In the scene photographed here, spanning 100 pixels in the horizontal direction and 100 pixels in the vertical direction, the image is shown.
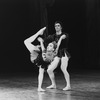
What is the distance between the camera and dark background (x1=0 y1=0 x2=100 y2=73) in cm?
1292

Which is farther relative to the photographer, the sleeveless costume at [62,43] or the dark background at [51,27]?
the dark background at [51,27]

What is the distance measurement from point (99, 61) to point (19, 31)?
3352 millimetres

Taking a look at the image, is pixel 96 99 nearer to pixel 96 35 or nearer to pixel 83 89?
pixel 83 89

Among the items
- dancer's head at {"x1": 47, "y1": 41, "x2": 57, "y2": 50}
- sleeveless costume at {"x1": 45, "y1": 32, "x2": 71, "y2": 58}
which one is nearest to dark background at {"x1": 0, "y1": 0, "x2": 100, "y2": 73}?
sleeveless costume at {"x1": 45, "y1": 32, "x2": 71, "y2": 58}

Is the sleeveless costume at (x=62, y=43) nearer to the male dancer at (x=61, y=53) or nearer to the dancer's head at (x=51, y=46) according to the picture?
the male dancer at (x=61, y=53)

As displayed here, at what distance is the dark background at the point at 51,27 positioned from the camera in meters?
12.9

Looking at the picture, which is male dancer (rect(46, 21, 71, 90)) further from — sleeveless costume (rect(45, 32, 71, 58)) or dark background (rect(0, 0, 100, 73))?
dark background (rect(0, 0, 100, 73))

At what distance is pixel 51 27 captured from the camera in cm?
1328

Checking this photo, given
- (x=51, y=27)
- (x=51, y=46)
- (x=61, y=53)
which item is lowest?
(x=61, y=53)

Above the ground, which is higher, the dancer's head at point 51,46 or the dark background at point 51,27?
the dark background at point 51,27

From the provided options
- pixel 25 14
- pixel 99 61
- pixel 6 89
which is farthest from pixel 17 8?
pixel 6 89

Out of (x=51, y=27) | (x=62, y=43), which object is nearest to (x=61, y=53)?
(x=62, y=43)

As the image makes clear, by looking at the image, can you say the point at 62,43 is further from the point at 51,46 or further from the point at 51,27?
the point at 51,27

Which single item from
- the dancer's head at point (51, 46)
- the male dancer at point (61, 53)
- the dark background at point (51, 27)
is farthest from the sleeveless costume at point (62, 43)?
the dark background at point (51, 27)
